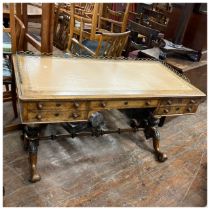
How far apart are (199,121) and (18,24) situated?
7.32 feet

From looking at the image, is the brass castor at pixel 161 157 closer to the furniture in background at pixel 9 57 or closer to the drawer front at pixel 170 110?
the drawer front at pixel 170 110

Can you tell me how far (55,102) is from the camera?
158 cm

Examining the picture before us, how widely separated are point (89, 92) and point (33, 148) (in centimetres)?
58

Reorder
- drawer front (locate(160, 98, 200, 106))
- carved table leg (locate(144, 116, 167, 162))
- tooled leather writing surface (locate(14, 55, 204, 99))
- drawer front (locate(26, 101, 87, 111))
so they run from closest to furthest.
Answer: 1. drawer front (locate(26, 101, 87, 111))
2. tooled leather writing surface (locate(14, 55, 204, 99))
3. drawer front (locate(160, 98, 200, 106))
4. carved table leg (locate(144, 116, 167, 162))

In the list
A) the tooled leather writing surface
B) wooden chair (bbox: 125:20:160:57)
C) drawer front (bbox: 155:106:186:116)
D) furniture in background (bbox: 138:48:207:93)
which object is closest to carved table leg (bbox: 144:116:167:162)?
drawer front (bbox: 155:106:186:116)

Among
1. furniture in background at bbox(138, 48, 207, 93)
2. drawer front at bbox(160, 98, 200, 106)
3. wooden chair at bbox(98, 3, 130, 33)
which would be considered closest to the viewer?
drawer front at bbox(160, 98, 200, 106)

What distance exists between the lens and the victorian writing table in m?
1.60

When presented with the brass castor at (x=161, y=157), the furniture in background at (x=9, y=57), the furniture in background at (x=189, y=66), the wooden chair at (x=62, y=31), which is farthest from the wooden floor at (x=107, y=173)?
the wooden chair at (x=62, y=31)

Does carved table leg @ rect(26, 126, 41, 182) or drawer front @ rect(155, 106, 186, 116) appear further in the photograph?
drawer front @ rect(155, 106, 186, 116)

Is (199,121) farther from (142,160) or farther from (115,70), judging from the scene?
(115,70)

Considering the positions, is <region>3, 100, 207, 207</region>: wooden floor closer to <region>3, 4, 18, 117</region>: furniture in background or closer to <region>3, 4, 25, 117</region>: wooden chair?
<region>3, 4, 18, 117</region>: furniture in background

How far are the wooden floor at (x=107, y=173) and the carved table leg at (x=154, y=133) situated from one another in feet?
0.21

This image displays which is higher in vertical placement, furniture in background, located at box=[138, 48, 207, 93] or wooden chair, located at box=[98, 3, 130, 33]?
wooden chair, located at box=[98, 3, 130, 33]

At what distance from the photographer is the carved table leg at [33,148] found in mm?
1789
